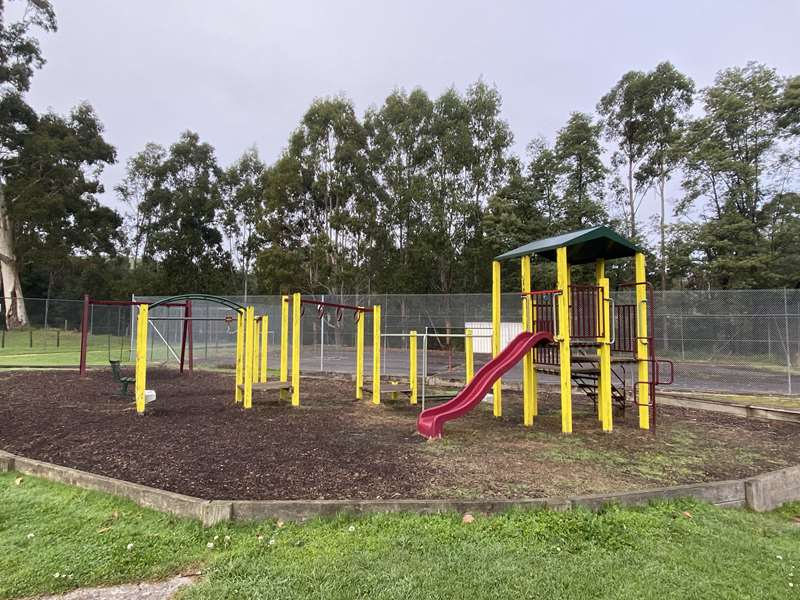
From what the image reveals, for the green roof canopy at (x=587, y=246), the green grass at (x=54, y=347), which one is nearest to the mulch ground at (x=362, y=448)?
the green roof canopy at (x=587, y=246)

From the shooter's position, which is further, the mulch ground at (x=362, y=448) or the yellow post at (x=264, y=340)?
the yellow post at (x=264, y=340)

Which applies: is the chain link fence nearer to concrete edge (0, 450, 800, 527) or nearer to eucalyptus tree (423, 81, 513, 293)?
concrete edge (0, 450, 800, 527)

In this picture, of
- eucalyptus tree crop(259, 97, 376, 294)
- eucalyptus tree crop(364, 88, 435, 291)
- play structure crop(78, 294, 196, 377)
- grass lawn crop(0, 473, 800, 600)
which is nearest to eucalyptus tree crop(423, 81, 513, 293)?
eucalyptus tree crop(364, 88, 435, 291)

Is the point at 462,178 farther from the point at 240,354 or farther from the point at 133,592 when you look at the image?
the point at 133,592

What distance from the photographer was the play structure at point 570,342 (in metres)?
6.80

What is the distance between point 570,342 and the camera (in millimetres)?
7316

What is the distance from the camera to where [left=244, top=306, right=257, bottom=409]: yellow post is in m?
8.40

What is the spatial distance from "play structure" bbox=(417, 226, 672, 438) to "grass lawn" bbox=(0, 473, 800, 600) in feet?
9.87

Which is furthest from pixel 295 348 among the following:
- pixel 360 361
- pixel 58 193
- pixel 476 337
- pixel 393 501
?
pixel 58 193

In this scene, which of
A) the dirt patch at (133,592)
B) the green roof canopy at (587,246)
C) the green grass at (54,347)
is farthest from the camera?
the green grass at (54,347)

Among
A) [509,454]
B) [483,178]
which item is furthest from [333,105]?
[509,454]

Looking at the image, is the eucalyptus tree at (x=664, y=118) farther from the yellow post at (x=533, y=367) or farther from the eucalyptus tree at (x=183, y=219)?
the eucalyptus tree at (x=183, y=219)

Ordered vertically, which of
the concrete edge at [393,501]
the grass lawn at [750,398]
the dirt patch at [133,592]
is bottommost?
the dirt patch at [133,592]

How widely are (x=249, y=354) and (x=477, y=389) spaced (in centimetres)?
453
